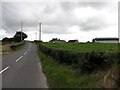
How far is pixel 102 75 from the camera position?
39.1 feet

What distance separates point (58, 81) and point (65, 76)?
1.10 metres

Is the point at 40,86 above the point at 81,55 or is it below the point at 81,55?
below

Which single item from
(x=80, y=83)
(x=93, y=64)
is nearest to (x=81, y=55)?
(x=93, y=64)

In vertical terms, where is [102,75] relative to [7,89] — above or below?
above

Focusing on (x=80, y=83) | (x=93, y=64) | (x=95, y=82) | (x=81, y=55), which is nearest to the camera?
(x=95, y=82)

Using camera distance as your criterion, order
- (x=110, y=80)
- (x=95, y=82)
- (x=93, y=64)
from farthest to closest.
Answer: (x=93, y=64)
(x=95, y=82)
(x=110, y=80)

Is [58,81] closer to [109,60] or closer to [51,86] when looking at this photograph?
[51,86]

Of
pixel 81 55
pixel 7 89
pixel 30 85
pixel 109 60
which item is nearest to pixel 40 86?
pixel 30 85

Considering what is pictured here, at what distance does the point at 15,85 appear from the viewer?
14039 mm

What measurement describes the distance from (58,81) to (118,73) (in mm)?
3902

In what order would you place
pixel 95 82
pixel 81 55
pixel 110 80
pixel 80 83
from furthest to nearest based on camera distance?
pixel 81 55 < pixel 80 83 < pixel 95 82 < pixel 110 80

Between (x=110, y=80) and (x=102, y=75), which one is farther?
(x=102, y=75)

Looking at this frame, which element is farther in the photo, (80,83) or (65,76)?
(65,76)

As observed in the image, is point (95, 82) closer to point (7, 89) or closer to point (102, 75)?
point (102, 75)
